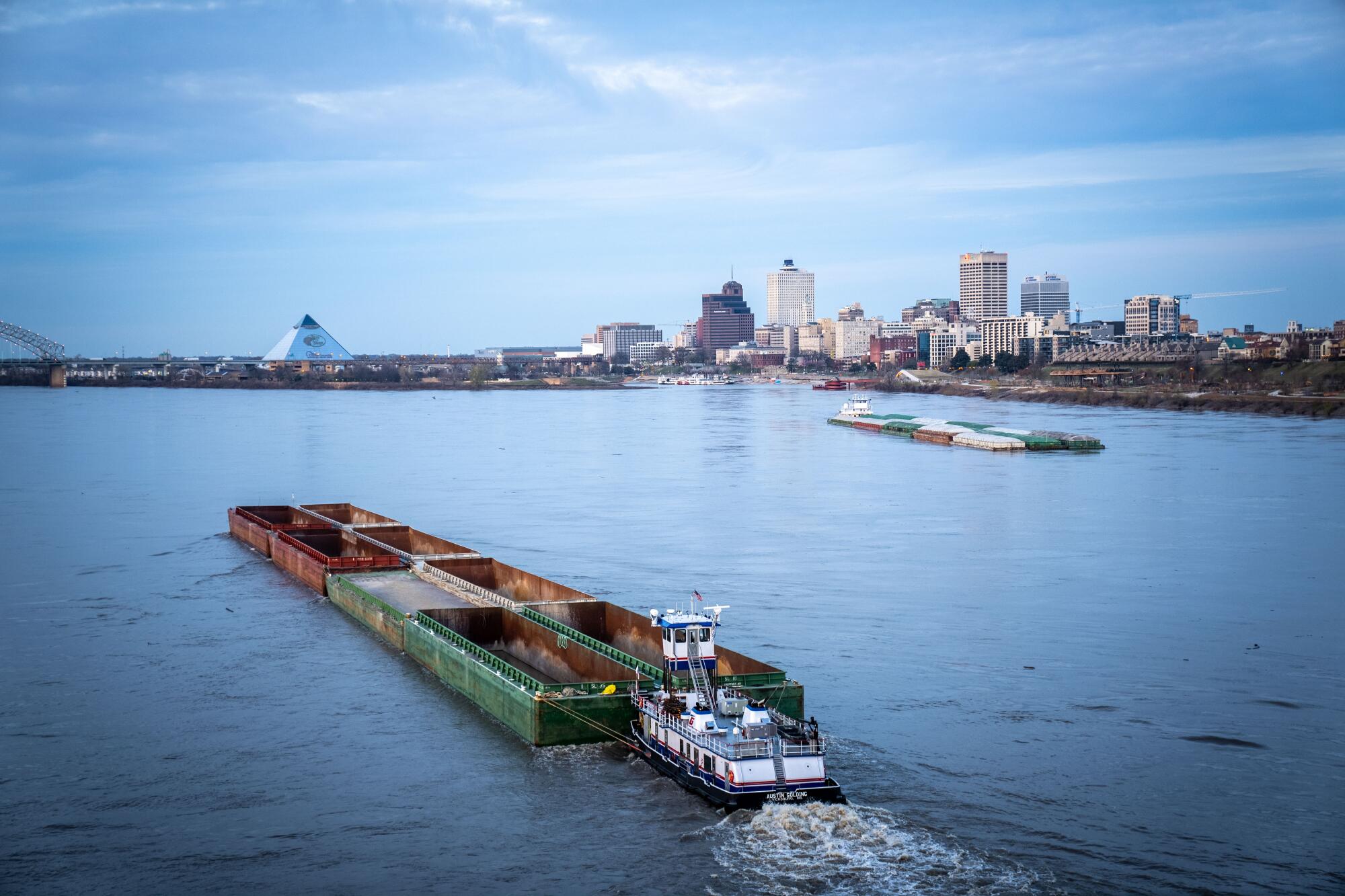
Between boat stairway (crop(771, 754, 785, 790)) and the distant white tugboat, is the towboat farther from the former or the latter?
boat stairway (crop(771, 754, 785, 790))

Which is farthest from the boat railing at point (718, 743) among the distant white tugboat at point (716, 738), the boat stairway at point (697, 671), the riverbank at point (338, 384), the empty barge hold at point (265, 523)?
the riverbank at point (338, 384)

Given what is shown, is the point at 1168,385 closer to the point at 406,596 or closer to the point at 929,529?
the point at 929,529

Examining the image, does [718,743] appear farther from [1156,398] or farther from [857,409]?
[1156,398]

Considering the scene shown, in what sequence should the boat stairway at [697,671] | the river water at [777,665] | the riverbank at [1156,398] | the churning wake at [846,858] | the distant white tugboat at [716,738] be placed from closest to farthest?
the churning wake at [846,858], the river water at [777,665], the distant white tugboat at [716,738], the boat stairway at [697,671], the riverbank at [1156,398]

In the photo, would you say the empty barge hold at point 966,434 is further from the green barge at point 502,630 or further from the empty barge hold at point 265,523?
the green barge at point 502,630

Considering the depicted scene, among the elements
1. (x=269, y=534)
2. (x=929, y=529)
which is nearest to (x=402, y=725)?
(x=269, y=534)

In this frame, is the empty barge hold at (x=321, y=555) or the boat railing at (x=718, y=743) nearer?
the boat railing at (x=718, y=743)

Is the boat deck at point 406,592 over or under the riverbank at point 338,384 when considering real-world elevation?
under
